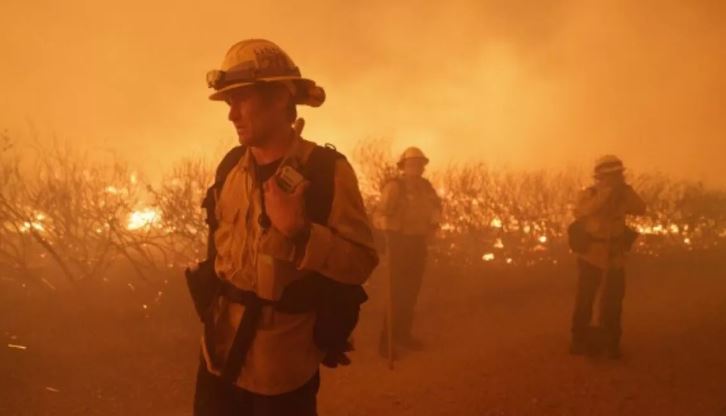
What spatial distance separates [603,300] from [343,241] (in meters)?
4.78

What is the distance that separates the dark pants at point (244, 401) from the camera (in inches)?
80.5

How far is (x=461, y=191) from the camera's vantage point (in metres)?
10.8

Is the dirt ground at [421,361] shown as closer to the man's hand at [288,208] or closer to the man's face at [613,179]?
the man's face at [613,179]

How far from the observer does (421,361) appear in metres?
5.91

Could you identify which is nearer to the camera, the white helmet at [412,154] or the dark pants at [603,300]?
the dark pants at [603,300]

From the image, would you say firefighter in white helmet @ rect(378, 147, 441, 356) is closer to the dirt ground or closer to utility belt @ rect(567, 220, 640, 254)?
the dirt ground

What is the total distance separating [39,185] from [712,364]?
33.5 feet

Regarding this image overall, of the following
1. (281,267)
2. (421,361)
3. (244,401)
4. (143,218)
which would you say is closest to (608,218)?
(421,361)

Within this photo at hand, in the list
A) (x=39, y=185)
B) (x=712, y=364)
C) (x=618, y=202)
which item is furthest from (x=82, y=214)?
(x=712, y=364)

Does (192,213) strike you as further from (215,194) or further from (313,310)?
(313,310)

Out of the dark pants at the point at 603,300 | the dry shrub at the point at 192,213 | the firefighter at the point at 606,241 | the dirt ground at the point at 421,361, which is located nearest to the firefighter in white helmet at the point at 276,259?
the dirt ground at the point at 421,361

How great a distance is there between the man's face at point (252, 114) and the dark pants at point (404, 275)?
14.4 feet

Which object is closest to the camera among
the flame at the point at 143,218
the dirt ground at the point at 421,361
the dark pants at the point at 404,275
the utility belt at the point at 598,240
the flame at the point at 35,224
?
the dirt ground at the point at 421,361

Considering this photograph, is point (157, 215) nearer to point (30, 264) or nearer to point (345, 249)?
point (30, 264)
